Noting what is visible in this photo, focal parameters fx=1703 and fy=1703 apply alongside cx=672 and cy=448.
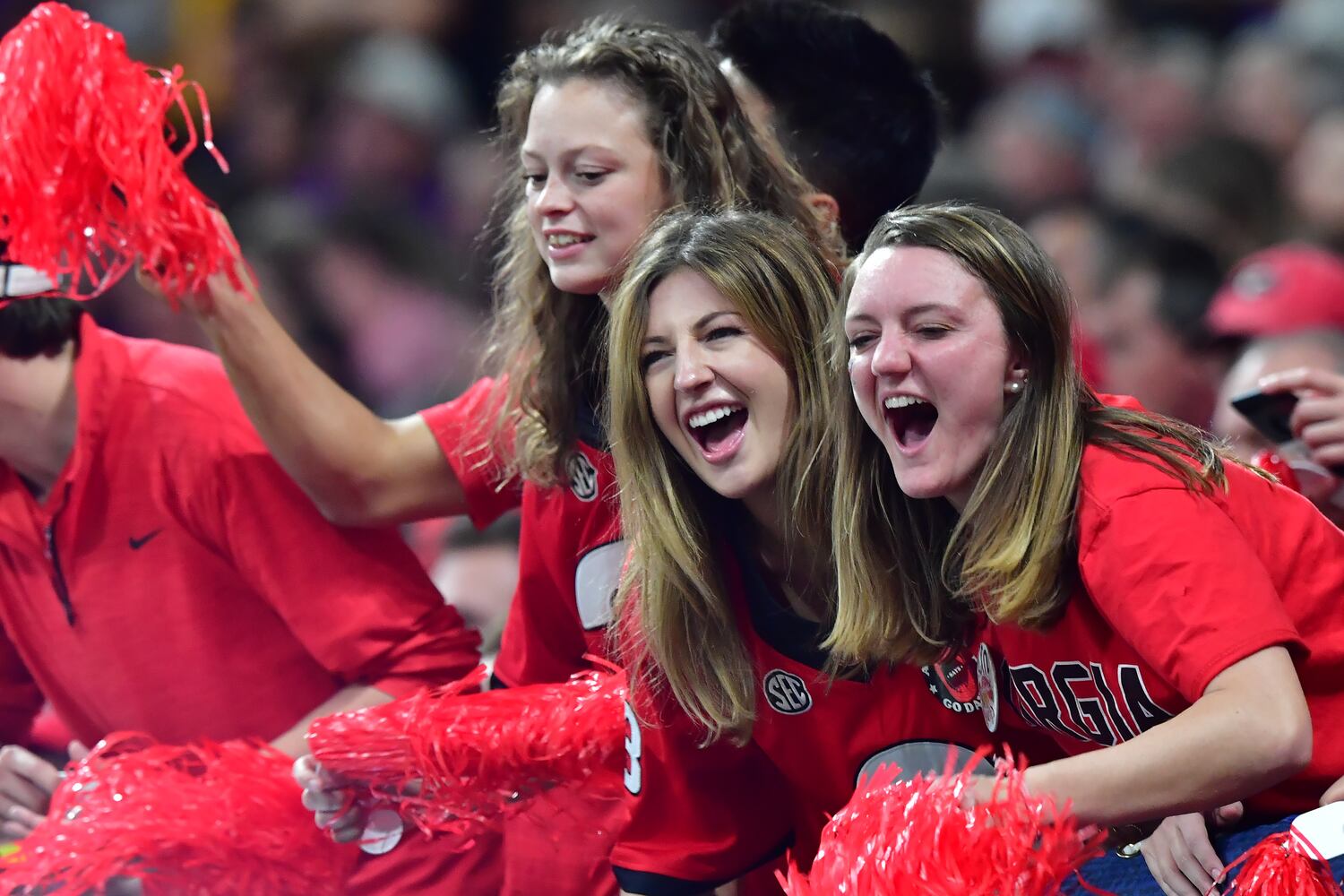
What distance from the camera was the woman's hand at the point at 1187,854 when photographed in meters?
1.77

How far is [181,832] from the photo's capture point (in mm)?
2203

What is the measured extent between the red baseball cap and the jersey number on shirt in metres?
1.85

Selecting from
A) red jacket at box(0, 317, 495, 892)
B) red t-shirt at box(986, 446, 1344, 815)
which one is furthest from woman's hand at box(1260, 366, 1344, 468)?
red jacket at box(0, 317, 495, 892)

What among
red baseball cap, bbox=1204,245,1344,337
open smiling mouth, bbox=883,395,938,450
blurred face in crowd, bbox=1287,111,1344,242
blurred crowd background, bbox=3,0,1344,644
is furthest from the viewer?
blurred crowd background, bbox=3,0,1344,644

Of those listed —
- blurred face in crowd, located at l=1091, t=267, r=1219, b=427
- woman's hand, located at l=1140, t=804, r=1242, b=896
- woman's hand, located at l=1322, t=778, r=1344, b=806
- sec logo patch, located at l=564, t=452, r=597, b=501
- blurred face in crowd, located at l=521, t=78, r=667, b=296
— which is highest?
blurred face in crowd, located at l=521, t=78, r=667, b=296

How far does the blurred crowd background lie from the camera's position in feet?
14.3

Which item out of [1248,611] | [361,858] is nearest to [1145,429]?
[1248,611]

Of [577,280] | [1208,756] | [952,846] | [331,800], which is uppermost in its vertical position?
[577,280]

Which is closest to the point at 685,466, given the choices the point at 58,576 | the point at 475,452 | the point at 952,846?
the point at 475,452

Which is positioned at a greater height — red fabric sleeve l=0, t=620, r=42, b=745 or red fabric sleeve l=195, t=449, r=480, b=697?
red fabric sleeve l=195, t=449, r=480, b=697

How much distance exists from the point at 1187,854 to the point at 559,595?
3.09 feet

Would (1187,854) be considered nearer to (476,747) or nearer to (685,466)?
(685,466)

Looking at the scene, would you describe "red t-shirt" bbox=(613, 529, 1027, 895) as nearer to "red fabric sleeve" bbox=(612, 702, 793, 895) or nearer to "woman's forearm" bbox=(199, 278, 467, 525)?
"red fabric sleeve" bbox=(612, 702, 793, 895)

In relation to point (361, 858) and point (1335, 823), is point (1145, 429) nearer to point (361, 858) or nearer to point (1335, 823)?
point (1335, 823)
